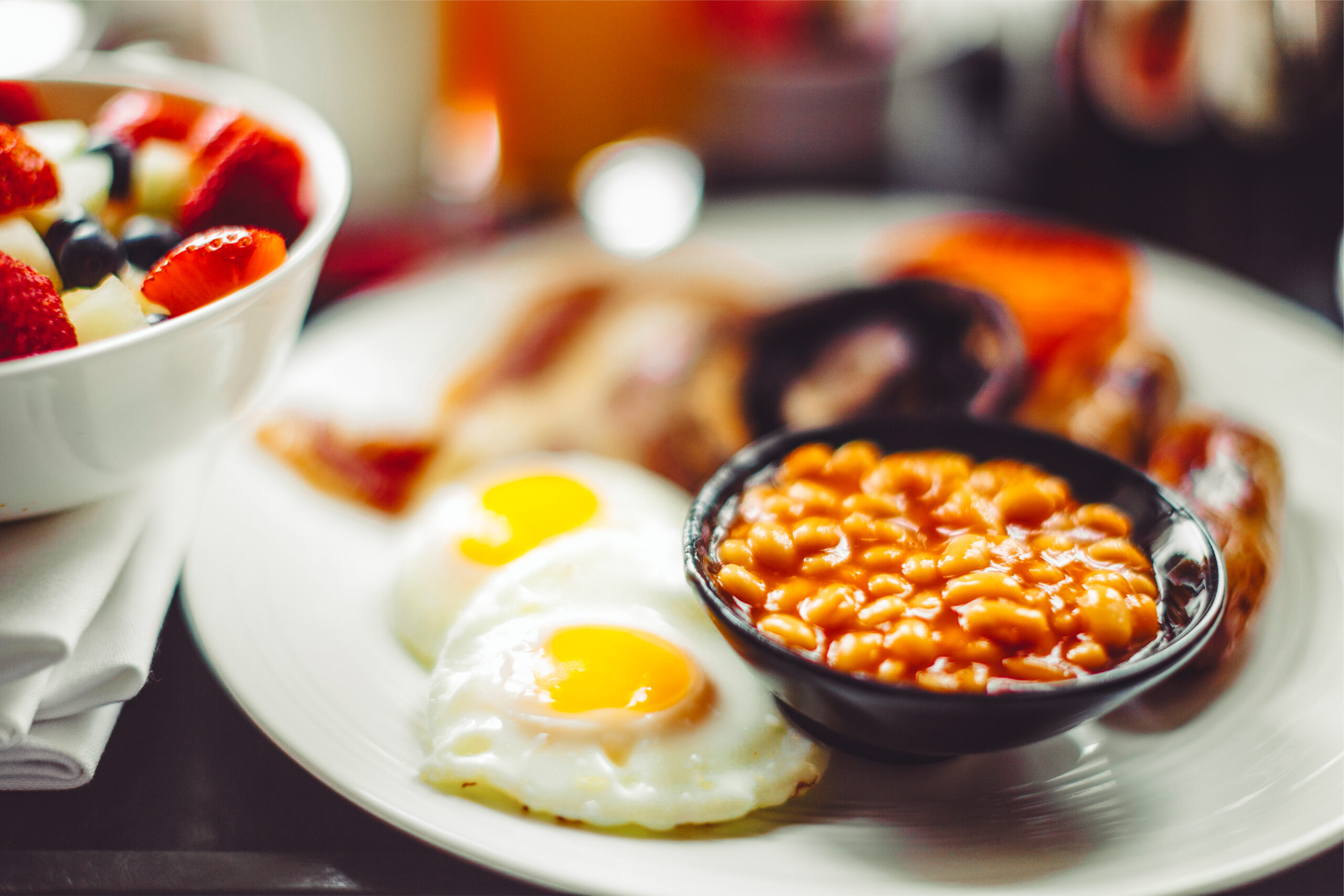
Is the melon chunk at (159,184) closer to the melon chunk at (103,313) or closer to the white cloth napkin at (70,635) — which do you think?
the melon chunk at (103,313)

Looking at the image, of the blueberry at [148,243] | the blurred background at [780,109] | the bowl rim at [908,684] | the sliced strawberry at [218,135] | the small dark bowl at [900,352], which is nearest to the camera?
the bowl rim at [908,684]

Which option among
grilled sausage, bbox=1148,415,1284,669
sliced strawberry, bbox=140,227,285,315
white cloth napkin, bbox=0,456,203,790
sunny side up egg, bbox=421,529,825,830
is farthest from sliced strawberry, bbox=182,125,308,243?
grilled sausage, bbox=1148,415,1284,669

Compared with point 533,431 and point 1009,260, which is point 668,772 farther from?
point 1009,260

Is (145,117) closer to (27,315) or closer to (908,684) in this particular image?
(27,315)

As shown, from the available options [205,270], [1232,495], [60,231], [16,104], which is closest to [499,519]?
[205,270]

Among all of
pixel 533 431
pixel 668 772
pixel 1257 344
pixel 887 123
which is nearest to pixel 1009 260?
pixel 1257 344

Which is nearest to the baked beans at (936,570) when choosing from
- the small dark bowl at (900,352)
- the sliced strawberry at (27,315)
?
the small dark bowl at (900,352)

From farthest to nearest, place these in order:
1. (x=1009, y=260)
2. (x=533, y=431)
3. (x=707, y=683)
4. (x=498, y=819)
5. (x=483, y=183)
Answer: (x=483, y=183) < (x=1009, y=260) < (x=533, y=431) < (x=707, y=683) < (x=498, y=819)

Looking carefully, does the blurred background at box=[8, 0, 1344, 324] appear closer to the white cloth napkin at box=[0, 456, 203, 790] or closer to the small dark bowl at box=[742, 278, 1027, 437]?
the small dark bowl at box=[742, 278, 1027, 437]
